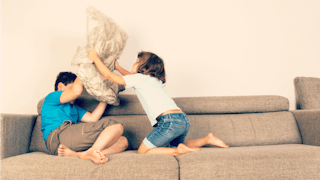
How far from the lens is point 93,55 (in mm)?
1329

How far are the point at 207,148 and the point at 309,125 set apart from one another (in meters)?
0.79

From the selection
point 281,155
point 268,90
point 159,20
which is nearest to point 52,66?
point 159,20

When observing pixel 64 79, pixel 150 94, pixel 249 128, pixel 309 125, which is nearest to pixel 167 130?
pixel 150 94

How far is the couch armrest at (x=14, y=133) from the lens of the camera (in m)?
1.22

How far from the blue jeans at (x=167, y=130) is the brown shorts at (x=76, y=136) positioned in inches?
10.6

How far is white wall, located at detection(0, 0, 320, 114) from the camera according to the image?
2.00 metres

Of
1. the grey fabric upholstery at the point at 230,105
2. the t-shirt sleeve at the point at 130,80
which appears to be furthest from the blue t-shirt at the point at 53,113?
the grey fabric upholstery at the point at 230,105

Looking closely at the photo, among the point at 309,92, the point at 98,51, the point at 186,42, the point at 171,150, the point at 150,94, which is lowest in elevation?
the point at 171,150

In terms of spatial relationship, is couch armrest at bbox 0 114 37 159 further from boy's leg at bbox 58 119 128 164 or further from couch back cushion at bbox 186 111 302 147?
couch back cushion at bbox 186 111 302 147

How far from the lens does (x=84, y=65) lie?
1304mm

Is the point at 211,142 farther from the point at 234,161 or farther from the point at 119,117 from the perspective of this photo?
the point at 119,117

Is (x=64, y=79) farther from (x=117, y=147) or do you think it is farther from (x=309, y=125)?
(x=309, y=125)

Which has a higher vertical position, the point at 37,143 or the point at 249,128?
the point at 249,128

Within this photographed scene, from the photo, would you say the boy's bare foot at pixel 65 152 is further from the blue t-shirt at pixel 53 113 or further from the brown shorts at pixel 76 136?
the blue t-shirt at pixel 53 113
